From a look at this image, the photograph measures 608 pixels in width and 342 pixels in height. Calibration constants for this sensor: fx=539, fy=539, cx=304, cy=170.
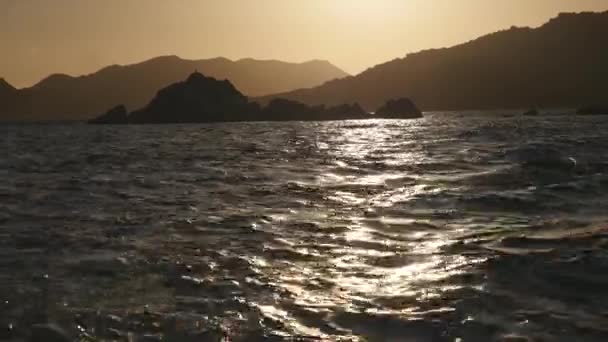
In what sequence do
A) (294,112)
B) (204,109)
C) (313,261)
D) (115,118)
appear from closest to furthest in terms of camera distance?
(313,261) < (115,118) < (204,109) < (294,112)

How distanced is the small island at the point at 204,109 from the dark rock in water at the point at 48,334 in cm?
16241

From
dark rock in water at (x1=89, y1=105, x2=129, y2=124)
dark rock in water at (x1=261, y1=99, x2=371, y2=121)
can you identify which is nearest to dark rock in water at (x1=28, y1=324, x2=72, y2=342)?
dark rock in water at (x1=261, y1=99, x2=371, y2=121)

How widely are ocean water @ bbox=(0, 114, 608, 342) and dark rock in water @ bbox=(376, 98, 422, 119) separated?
160 meters

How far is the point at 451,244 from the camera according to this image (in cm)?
981

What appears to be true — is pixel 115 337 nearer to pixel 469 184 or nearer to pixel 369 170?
pixel 469 184

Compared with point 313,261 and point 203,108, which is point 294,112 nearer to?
point 203,108

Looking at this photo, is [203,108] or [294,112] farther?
[294,112]

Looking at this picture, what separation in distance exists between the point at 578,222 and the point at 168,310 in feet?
28.5

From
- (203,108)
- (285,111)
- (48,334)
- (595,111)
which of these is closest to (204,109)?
(203,108)

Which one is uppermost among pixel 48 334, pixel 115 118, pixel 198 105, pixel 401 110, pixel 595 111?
pixel 198 105

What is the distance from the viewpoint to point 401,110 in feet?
585

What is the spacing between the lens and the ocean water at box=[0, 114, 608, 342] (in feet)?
20.4

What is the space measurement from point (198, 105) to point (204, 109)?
87.4 inches

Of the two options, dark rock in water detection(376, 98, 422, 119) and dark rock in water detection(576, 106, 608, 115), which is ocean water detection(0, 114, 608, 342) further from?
dark rock in water detection(376, 98, 422, 119)
